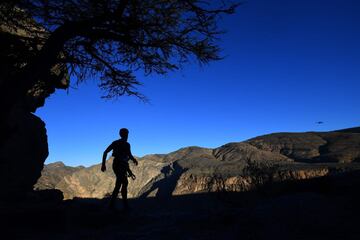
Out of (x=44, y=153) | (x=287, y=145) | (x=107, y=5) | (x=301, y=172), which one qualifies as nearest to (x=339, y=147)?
(x=287, y=145)

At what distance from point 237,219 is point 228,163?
3757 centimetres

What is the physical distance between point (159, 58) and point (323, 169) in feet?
86.3

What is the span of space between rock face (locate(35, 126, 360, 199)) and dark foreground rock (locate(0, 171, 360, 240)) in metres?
18.2

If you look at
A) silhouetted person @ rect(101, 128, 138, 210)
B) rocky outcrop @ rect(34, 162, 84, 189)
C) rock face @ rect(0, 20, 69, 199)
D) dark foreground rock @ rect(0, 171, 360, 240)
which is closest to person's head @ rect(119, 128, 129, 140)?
silhouetted person @ rect(101, 128, 138, 210)

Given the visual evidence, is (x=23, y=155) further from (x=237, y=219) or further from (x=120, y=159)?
(x=237, y=219)

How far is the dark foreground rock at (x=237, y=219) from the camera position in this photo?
153 inches

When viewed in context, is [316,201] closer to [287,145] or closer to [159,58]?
[159,58]

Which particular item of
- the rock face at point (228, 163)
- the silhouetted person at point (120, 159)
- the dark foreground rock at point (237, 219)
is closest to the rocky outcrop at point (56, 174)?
the rock face at point (228, 163)

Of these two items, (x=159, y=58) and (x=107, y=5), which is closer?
(x=107, y=5)

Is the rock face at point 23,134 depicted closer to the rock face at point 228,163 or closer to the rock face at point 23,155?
the rock face at point 23,155

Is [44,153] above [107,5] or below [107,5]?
below

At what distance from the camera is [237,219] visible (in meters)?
4.66

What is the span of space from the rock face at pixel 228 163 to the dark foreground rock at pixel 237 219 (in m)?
18.2

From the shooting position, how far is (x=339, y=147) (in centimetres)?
4241
